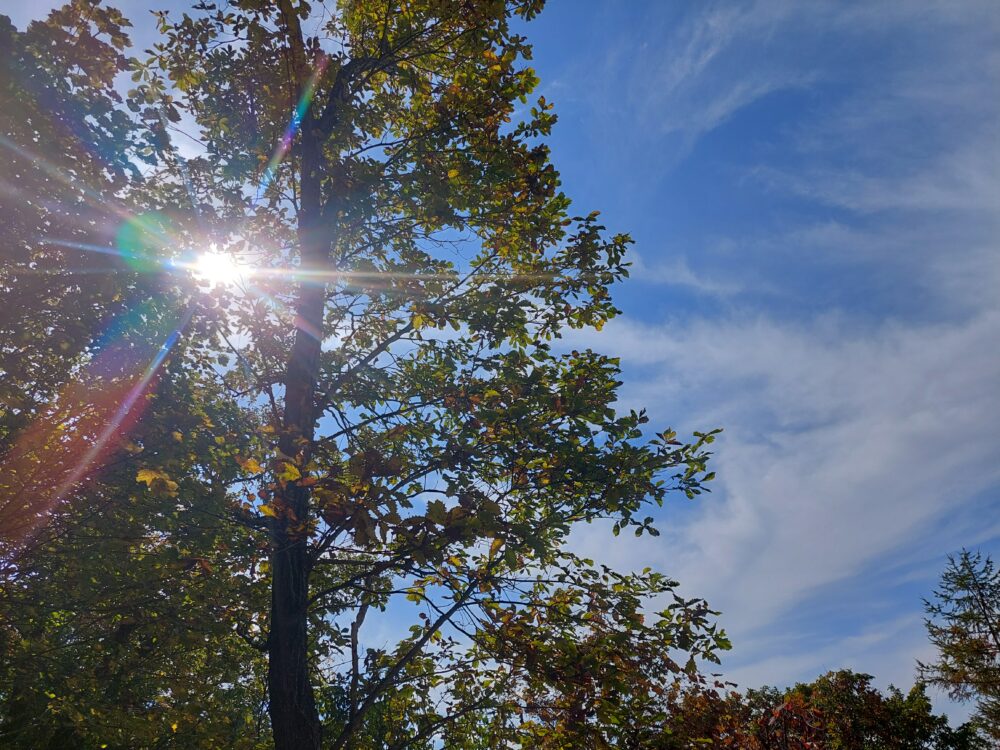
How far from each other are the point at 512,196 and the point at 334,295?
2706mm

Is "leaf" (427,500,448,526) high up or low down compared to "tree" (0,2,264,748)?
down

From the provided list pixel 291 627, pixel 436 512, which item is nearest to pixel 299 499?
pixel 291 627

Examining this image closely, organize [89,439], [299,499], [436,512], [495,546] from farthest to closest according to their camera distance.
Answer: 1. [299,499]
2. [89,439]
3. [495,546]
4. [436,512]

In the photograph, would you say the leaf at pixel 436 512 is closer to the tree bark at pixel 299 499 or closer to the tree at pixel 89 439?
the tree bark at pixel 299 499

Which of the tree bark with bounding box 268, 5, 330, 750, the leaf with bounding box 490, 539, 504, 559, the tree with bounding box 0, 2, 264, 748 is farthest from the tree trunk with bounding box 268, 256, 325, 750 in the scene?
the leaf with bounding box 490, 539, 504, 559

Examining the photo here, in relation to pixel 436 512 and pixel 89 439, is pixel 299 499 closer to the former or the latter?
pixel 89 439

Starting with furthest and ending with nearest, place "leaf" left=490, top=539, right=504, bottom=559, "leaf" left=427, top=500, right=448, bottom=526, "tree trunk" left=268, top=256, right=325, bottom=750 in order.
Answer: "tree trunk" left=268, top=256, right=325, bottom=750
"leaf" left=490, top=539, right=504, bottom=559
"leaf" left=427, top=500, right=448, bottom=526

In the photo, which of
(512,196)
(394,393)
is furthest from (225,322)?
(512,196)

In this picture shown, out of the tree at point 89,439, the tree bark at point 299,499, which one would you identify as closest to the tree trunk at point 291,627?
the tree bark at point 299,499

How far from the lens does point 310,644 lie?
7711mm

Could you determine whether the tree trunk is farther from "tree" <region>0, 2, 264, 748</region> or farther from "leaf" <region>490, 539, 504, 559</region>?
"leaf" <region>490, 539, 504, 559</region>

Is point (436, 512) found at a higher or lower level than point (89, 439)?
lower

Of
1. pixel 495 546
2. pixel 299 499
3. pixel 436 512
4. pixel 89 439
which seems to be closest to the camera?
pixel 436 512

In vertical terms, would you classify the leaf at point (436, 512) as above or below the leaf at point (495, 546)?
below
